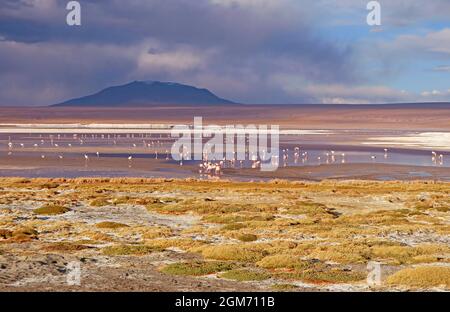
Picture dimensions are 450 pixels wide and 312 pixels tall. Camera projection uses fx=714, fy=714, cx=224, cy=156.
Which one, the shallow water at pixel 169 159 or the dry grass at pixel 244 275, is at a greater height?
the shallow water at pixel 169 159

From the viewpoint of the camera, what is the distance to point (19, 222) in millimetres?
37000

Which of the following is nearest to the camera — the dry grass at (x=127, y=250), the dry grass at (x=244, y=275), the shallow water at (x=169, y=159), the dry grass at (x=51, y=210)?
the dry grass at (x=244, y=275)

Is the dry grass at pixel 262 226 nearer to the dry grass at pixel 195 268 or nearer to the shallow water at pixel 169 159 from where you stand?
the dry grass at pixel 195 268

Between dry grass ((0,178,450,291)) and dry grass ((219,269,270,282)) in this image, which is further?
dry grass ((0,178,450,291))

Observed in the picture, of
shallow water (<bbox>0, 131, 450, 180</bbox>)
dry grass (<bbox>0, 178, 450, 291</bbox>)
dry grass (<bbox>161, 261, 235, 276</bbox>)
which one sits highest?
shallow water (<bbox>0, 131, 450, 180</bbox>)

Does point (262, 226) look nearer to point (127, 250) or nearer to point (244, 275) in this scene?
point (127, 250)

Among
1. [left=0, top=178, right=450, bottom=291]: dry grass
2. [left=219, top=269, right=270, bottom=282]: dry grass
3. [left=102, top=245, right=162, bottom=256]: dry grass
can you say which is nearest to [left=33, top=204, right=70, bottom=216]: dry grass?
[left=0, top=178, right=450, bottom=291]: dry grass

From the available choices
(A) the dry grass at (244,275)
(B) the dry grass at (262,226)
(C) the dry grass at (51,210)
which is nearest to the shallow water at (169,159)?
(B) the dry grass at (262,226)

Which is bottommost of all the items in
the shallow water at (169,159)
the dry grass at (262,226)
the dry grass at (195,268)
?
the dry grass at (262,226)

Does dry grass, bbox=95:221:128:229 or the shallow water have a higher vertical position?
the shallow water

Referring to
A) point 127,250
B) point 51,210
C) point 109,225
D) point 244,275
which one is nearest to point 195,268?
point 244,275

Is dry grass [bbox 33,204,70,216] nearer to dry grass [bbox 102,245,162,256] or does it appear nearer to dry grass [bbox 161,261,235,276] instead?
dry grass [bbox 102,245,162,256]

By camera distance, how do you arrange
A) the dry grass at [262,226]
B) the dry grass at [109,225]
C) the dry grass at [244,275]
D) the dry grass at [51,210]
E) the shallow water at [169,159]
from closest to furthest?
1. the dry grass at [244,275]
2. the dry grass at [262,226]
3. the dry grass at [109,225]
4. the dry grass at [51,210]
5. the shallow water at [169,159]
